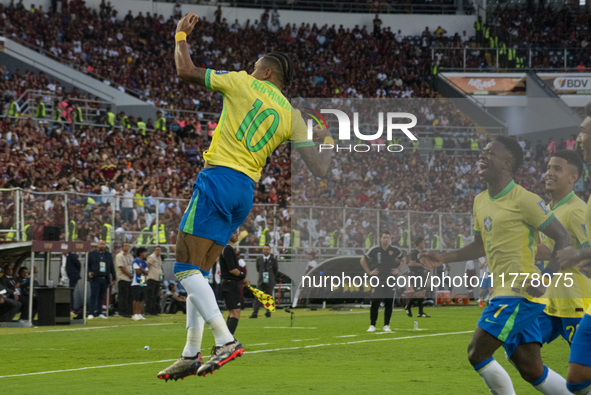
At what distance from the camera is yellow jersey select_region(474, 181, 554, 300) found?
7.13 metres

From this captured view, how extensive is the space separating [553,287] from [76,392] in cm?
548

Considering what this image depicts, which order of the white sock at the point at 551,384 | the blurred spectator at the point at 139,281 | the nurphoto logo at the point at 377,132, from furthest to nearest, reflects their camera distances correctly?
the nurphoto logo at the point at 377,132 < the blurred spectator at the point at 139,281 < the white sock at the point at 551,384

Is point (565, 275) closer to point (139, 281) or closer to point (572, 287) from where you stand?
point (572, 287)

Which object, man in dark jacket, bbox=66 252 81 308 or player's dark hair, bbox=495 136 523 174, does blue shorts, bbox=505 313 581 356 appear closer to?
player's dark hair, bbox=495 136 523 174

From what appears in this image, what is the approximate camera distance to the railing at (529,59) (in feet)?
138

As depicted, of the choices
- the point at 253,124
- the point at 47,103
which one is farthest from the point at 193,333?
the point at 47,103

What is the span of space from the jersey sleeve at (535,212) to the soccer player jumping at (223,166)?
1.97 meters

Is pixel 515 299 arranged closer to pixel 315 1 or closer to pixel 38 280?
pixel 38 280

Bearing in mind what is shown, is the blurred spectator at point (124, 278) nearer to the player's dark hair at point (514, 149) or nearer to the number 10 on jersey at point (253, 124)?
the player's dark hair at point (514, 149)

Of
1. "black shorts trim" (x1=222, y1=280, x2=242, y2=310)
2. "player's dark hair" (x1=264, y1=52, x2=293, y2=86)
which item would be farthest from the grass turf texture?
"player's dark hair" (x1=264, y1=52, x2=293, y2=86)

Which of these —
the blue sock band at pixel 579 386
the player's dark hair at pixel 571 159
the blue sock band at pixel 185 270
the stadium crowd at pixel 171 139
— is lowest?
the blue sock band at pixel 579 386

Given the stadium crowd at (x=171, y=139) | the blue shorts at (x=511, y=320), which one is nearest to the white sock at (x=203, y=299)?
the blue shorts at (x=511, y=320)

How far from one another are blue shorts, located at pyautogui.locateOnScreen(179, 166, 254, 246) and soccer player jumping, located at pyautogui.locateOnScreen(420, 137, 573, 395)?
1951mm

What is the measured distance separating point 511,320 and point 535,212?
3.33ft
